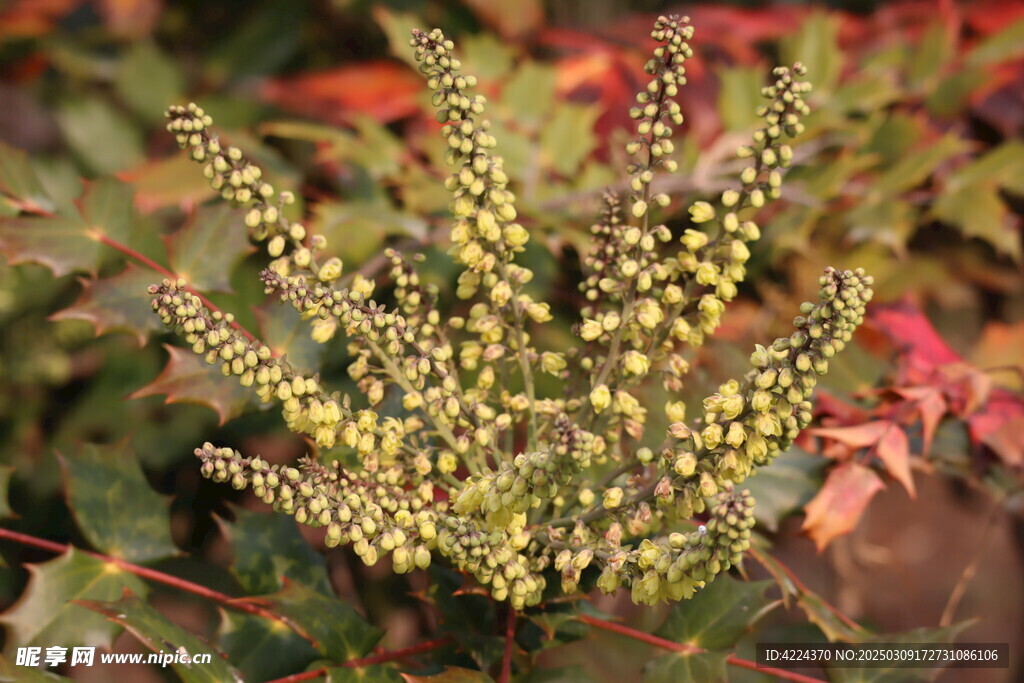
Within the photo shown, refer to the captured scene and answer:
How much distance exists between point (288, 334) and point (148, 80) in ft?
3.15

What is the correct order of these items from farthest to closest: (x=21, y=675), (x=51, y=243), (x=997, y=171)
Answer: (x=997, y=171)
(x=51, y=243)
(x=21, y=675)

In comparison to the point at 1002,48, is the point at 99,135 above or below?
below

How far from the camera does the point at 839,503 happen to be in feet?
3.00

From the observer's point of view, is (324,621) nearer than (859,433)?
Yes

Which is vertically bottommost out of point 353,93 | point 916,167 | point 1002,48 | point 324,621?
point 324,621

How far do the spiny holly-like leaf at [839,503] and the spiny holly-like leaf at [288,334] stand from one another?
Answer: 55 centimetres

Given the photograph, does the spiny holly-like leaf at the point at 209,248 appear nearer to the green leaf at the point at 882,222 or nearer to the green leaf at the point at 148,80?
the green leaf at the point at 148,80

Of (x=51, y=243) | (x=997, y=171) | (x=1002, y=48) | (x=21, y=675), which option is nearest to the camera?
(x=21, y=675)

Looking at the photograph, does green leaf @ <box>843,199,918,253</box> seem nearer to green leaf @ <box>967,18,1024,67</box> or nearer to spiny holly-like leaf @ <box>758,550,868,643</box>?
green leaf @ <box>967,18,1024,67</box>

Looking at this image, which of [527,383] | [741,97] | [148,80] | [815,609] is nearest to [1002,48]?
→ [741,97]

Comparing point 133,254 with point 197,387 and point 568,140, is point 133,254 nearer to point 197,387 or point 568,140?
point 197,387

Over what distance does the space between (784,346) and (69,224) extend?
2.69 feet

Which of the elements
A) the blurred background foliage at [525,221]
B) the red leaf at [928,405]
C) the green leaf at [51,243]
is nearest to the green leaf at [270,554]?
the blurred background foliage at [525,221]

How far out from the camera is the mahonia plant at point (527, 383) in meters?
0.56
